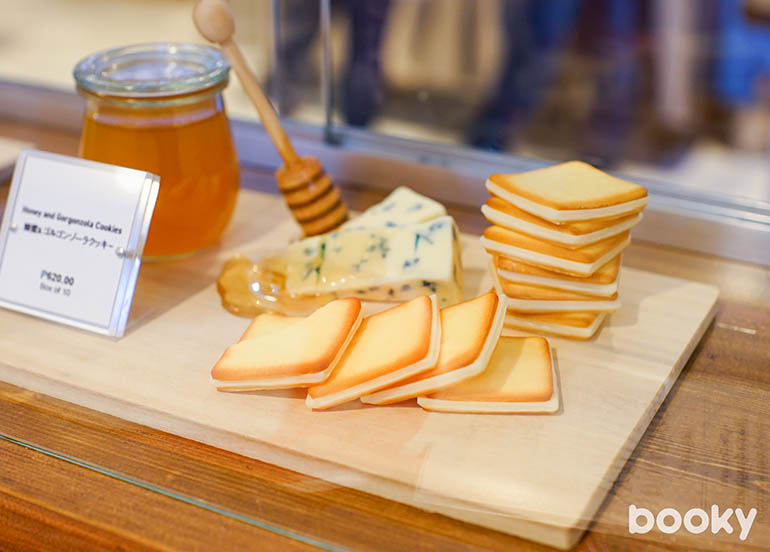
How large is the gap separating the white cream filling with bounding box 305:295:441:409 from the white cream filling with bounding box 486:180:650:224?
147 mm

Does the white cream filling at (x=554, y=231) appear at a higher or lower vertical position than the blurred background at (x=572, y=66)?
higher

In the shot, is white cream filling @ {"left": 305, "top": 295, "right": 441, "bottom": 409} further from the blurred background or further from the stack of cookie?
the blurred background

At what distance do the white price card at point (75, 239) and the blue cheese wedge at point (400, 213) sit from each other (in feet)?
0.74

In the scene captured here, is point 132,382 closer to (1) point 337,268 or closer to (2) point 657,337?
(1) point 337,268

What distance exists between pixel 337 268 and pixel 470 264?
6.4 inches

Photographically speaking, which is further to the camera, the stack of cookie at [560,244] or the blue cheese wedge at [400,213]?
the blue cheese wedge at [400,213]

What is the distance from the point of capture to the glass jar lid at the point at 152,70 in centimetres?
83

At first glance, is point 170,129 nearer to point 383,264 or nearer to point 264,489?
point 383,264

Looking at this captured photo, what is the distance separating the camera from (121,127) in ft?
2.78

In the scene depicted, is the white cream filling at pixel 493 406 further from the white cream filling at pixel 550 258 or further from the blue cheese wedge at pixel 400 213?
the blue cheese wedge at pixel 400 213

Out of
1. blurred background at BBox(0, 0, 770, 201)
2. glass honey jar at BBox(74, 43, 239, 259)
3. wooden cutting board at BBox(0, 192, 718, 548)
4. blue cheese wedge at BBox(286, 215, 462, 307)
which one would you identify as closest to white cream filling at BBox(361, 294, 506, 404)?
wooden cutting board at BBox(0, 192, 718, 548)

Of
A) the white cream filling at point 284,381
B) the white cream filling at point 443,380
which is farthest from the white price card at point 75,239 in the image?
the white cream filling at point 443,380

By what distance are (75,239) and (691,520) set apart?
0.60m

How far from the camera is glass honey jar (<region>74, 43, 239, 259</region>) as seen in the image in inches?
33.1
